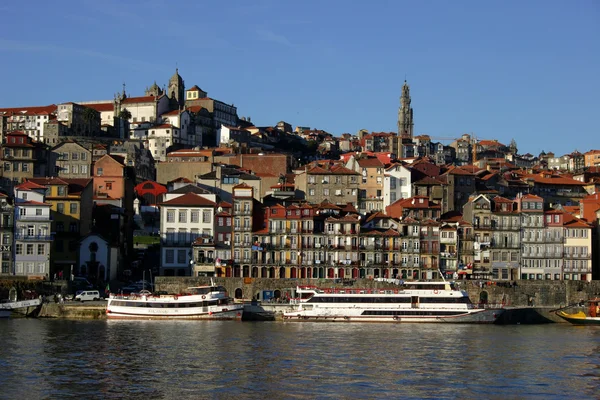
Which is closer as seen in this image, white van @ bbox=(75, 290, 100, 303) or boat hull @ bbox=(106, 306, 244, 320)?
boat hull @ bbox=(106, 306, 244, 320)

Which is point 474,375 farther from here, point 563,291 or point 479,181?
point 479,181

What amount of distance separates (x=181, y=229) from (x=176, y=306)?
16478 millimetres

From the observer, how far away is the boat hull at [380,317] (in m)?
82.4

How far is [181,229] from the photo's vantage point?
3826 inches

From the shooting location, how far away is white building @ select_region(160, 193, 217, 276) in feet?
315

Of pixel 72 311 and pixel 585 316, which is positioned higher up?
pixel 72 311

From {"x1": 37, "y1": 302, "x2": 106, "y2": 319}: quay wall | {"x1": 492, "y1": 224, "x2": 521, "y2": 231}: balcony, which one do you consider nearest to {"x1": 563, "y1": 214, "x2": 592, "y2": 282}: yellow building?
{"x1": 492, "y1": 224, "x2": 521, "y2": 231}: balcony

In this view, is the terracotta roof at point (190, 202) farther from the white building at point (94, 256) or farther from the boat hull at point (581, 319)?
the boat hull at point (581, 319)

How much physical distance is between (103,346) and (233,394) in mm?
18338

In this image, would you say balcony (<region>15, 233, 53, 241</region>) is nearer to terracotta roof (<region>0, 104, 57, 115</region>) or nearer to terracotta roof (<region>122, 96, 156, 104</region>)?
terracotta roof (<region>0, 104, 57, 115</region>)

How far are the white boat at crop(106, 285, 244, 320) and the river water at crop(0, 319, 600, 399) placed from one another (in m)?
4.71

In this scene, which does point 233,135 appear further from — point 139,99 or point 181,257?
point 181,257

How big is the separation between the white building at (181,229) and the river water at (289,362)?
63.7ft

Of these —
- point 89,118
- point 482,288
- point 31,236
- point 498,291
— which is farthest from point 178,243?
point 89,118
